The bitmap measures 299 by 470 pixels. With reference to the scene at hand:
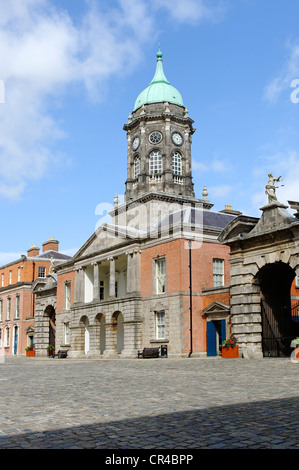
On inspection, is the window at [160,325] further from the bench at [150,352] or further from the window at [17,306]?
the window at [17,306]

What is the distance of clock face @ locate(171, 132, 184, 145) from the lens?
159 ft

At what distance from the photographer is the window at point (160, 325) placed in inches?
1364

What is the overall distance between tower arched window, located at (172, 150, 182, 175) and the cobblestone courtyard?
36166mm

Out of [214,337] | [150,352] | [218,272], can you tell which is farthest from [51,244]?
[214,337]

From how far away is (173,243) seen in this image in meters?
33.8

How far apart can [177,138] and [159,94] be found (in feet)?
17.4

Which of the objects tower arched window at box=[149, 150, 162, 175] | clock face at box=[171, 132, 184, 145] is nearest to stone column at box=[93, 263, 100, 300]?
tower arched window at box=[149, 150, 162, 175]

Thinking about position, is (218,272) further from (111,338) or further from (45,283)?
(45,283)

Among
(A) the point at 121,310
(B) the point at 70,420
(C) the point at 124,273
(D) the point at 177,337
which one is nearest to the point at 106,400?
(B) the point at 70,420

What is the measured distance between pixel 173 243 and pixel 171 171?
15117 millimetres

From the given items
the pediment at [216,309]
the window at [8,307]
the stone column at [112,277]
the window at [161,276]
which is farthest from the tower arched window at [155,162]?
the window at [8,307]

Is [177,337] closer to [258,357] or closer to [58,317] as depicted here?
[258,357]

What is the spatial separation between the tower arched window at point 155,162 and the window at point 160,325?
57.2 feet

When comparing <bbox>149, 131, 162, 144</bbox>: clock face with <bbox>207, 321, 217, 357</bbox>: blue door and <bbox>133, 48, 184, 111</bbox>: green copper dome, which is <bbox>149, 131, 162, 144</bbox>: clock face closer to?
<bbox>133, 48, 184, 111</bbox>: green copper dome
